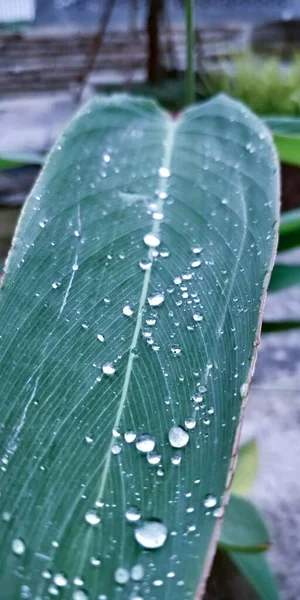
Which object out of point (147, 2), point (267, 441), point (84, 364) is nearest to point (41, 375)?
point (84, 364)

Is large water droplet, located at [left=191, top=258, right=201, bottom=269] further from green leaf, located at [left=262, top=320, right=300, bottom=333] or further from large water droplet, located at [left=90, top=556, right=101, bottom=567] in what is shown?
green leaf, located at [left=262, top=320, right=300, bottom=333]

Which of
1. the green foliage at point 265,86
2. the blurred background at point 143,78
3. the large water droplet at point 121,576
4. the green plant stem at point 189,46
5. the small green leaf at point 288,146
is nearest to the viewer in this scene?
the large water droplet at point 121,576

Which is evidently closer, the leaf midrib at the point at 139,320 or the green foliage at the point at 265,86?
the leaf midrib at the point at 139,320

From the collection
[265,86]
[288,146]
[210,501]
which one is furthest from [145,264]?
[265,86]

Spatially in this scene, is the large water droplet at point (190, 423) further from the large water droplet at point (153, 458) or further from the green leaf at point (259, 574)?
the green leaf at point (259, 574)

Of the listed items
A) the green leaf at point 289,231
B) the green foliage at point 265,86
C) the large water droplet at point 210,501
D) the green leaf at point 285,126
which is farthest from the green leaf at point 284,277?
the green foliage at point 265,86

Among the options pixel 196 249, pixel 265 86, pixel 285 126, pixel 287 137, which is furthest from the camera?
pixel 265 86

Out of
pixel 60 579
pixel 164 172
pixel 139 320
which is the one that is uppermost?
pixel 164 172

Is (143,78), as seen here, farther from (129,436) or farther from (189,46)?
(129,436)

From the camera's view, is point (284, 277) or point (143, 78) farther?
point (143, 78)
